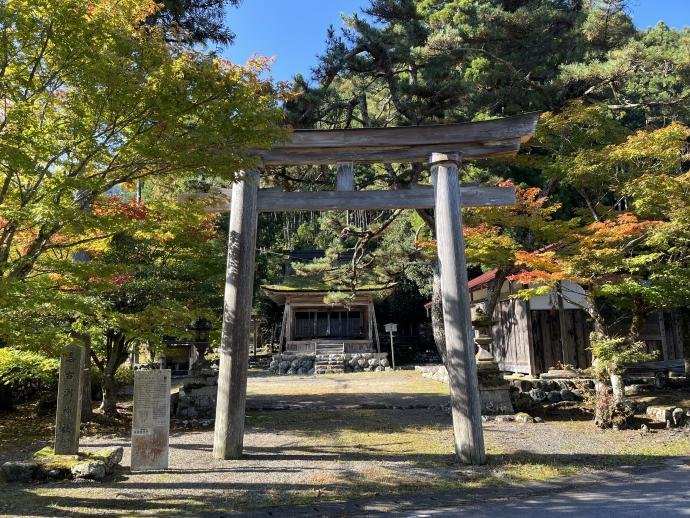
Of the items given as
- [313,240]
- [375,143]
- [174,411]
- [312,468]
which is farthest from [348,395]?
[313,240]

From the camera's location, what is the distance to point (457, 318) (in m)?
6.81

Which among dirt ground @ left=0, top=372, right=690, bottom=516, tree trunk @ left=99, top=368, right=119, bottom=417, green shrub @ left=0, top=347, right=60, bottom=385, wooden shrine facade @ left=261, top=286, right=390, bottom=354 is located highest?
wooden shrine facade @ left=261, top=286, right=390, bottom=354

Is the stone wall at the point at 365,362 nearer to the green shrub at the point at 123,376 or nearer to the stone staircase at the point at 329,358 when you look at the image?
the stone staircase at the point at 329,358

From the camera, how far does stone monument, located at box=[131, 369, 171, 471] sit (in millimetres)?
6434

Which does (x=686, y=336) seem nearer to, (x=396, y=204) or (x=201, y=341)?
(x=396, y=204)

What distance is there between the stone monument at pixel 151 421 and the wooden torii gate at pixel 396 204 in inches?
28.8

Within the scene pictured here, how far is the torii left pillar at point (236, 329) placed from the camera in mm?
6801

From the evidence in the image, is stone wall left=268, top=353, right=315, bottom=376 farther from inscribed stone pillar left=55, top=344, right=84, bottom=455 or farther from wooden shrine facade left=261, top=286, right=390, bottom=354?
inscribed stone pillar left=55, top=344, right=84, bottom=455

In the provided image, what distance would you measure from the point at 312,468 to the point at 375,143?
4892 mm

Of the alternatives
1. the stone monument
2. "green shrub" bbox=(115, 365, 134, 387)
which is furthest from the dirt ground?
"green shrub" bbox=(115, 365, 134, 387)

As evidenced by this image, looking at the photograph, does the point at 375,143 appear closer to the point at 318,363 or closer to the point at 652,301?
the point at 652,301

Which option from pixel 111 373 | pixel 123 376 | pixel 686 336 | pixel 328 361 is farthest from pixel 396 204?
pixel 328 361

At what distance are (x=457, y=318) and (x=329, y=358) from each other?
18.8 meters

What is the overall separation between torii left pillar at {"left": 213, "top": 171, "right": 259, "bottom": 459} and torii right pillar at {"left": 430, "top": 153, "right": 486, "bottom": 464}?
2867mm
